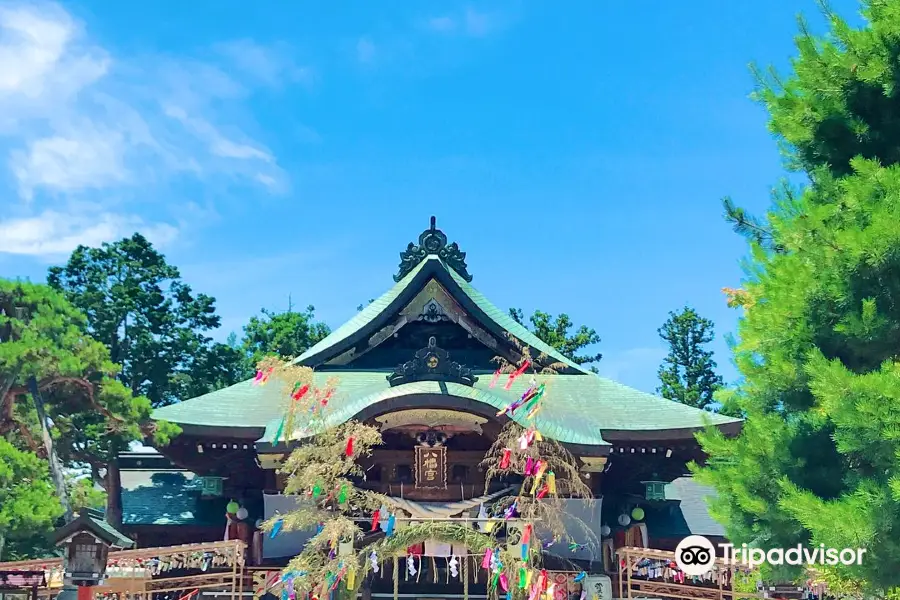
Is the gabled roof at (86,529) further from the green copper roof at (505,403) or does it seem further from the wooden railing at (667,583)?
the wooden railing at (667,583)

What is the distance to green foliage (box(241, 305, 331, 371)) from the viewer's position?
38.2 m

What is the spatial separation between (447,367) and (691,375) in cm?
2954

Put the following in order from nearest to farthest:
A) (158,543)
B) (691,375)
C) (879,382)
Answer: (879,382), (158,543), (691,375)

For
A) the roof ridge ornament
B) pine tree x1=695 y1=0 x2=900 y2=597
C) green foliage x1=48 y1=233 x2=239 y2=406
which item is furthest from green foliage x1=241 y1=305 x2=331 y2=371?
pine tree x1=695 y1=0 x2=900 y2=597

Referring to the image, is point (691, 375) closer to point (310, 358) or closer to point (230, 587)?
point (310, 358)

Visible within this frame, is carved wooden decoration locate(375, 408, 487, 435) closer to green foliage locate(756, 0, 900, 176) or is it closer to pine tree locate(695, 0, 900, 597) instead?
pine tree locate(695, 0, 900, 597)

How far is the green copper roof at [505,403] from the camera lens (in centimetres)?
1352

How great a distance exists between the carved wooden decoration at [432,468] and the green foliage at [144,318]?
58.9ft

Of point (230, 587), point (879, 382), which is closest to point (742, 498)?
point (879, 382)

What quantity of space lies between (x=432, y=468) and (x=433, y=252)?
6552 millimetres

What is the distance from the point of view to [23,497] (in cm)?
1334

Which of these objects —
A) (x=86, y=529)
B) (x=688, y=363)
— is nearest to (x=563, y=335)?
(x=688, y=363)

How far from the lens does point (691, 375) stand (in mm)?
40688

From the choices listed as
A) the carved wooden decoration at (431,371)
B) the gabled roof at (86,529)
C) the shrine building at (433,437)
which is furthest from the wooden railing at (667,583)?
the gabled roof at (86,529)
